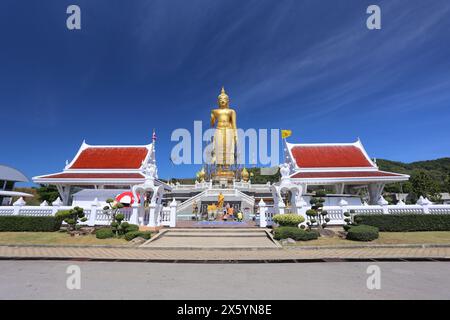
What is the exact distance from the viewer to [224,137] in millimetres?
38125

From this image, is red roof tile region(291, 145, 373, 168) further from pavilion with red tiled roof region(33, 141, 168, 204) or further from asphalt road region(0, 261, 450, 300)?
asphalt road region(0, 261, 450, 300)

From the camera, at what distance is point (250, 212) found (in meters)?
27.2

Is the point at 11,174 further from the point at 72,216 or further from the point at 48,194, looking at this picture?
the point at 72,216

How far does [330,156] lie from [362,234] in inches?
576

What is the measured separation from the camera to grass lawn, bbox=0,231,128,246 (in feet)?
42.8

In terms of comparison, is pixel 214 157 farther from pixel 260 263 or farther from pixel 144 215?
pixel 260 263

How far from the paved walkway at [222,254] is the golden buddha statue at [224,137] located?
25.1 metres

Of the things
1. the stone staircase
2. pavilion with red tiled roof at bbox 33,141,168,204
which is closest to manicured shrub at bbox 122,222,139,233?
the stone staircase

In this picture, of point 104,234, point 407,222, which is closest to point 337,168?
point 407,222
